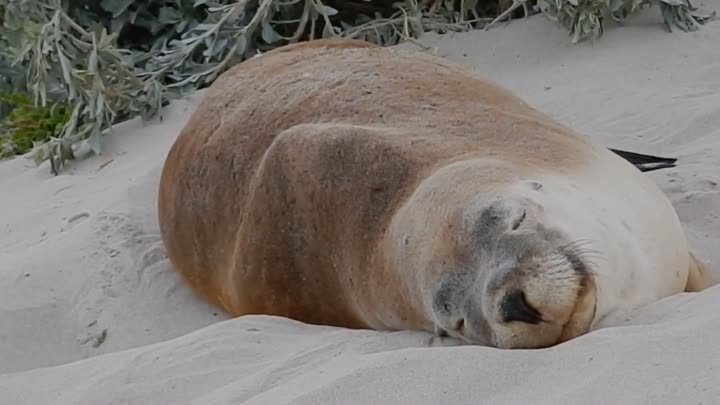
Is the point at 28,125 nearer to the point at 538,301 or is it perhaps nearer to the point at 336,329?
the point at 336,329

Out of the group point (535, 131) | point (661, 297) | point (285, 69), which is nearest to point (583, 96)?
point (285, 69)

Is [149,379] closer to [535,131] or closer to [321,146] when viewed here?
[321,146]

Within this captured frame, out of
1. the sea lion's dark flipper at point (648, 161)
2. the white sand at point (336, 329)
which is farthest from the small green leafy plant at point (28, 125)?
the sea lion's dark flipper at point (648, 161)

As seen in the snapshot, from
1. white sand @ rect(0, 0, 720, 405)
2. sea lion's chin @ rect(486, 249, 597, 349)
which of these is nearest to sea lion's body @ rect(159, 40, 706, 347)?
sea lion's chin @ rect(486, 249, 597, 349)

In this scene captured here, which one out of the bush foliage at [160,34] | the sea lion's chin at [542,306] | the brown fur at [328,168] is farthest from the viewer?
the bush foliage at [160,34]

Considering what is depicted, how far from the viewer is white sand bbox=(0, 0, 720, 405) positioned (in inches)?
101

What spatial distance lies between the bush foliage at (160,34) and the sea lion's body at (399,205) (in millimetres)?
1673

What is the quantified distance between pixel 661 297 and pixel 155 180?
9.35 ft

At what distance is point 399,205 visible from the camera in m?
3.41

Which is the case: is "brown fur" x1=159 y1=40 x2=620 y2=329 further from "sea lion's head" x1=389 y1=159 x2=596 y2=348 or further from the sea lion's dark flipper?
the sea lion's dark flipper

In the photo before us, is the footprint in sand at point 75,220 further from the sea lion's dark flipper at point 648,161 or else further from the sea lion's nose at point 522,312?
the sea lion's nose at point 522,312

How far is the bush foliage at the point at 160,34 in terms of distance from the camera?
6.23m

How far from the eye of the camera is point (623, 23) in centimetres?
632

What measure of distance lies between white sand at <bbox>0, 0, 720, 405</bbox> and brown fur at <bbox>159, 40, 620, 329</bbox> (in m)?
0.16
